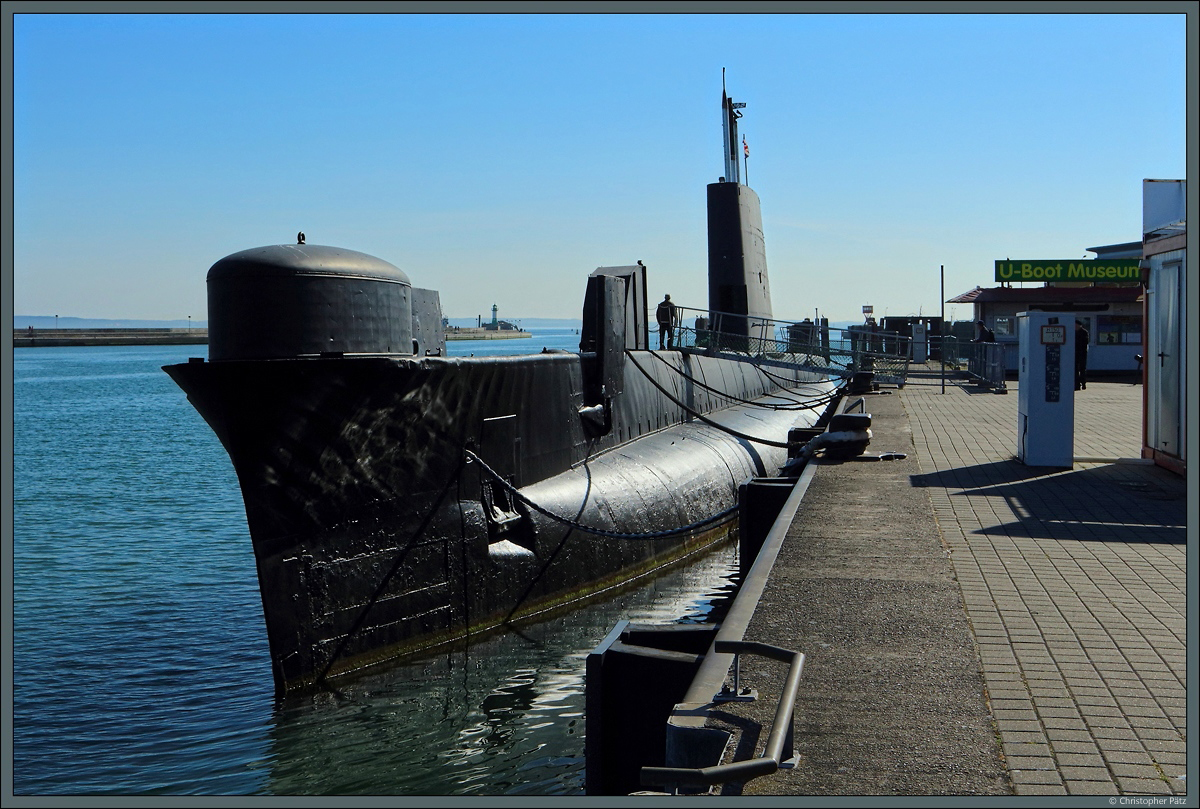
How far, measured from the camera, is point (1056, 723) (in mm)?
4168

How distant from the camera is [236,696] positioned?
25.8 feet

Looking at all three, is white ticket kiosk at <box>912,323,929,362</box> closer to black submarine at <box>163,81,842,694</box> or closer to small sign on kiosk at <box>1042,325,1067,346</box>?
small sign on kiosk at <box>1042,325,1067,346</box>

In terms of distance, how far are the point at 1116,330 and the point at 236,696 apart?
29.4 metres

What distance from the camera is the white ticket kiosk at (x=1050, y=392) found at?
11.3 m

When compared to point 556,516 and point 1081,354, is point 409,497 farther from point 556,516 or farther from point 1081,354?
point 1081,354

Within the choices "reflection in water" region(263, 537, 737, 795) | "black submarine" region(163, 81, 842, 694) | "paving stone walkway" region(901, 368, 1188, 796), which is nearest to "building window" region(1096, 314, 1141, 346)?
"paving stone walkway" region(901, 368, 1188, 796)

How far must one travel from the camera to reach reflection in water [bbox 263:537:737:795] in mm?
6395

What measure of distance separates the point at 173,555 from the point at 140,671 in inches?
237

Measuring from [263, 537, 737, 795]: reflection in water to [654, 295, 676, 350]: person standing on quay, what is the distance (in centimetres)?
1032

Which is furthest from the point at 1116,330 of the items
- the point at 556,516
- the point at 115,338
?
the point at 115,338

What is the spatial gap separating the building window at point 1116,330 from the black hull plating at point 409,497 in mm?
23604

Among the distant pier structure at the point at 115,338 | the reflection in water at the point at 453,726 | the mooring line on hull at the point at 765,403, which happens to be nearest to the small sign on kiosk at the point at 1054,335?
the mooring line on hull at the point at 765,403

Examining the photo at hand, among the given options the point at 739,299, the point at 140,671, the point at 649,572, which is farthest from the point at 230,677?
the point at 739,299

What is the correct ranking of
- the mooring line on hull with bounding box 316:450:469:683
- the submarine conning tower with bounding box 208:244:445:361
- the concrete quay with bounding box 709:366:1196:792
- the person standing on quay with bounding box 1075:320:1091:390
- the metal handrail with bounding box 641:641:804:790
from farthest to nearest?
the person standing on quay with bounding box 1075:320:1091:390 → the mooring line on hull with bounding box 316:450:469:683 → the submarine conning tower with bounding box 208:244:445:361 → the concrete quay with bounding box 709:366:1196:792 → the metal handrail with bounding box 641:641:804:790
